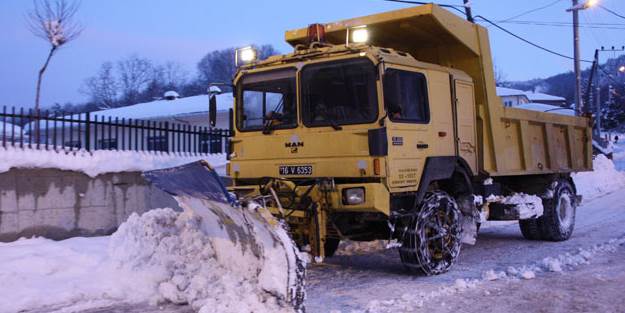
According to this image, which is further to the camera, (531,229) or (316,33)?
(531,229)

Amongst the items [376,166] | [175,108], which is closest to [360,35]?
[376,166]

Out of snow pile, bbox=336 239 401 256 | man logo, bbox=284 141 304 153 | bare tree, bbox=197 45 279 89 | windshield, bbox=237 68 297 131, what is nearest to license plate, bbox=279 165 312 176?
man logo, bbox=284 141 304 153

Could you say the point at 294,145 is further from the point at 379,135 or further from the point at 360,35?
the point at 360,35

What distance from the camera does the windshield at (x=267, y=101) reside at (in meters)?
7.57

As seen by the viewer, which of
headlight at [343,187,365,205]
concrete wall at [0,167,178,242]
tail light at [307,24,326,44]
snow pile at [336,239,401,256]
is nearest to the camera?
headlight at [343,187,365,205]

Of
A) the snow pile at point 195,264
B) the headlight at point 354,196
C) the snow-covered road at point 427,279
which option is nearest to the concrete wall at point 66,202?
the snow-covered road at point 427,279

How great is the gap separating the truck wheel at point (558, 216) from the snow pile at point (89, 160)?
6.53 meters

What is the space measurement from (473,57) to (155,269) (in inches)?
213

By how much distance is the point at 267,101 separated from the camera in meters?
7.86

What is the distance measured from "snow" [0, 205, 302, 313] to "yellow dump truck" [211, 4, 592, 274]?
0.74 metres

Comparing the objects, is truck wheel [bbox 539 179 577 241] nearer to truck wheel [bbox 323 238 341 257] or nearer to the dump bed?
the dump bed

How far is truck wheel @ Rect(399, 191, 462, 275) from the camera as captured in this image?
7.39m

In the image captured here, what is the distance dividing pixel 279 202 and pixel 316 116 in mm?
1133

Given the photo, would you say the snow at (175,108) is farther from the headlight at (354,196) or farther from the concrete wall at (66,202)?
the headlight at (354,196)
